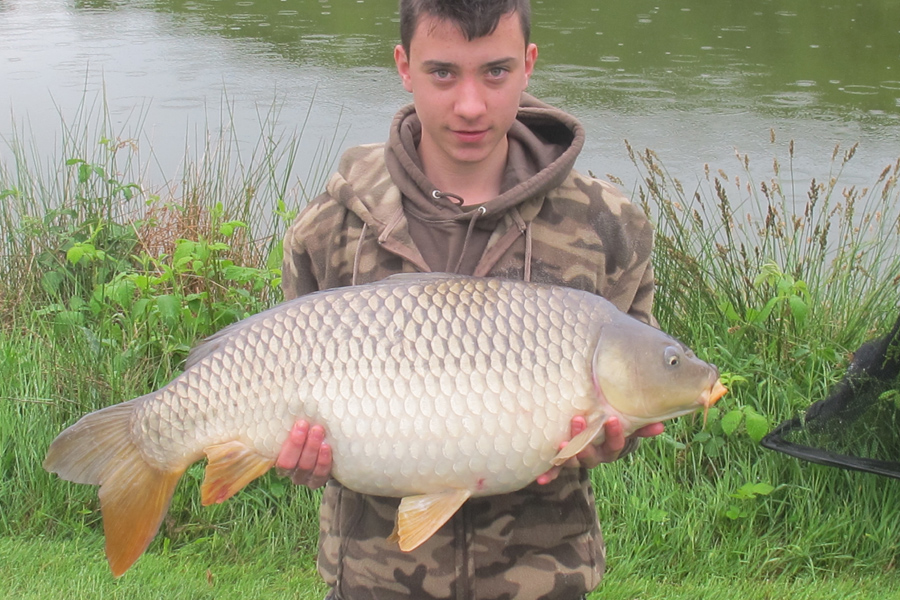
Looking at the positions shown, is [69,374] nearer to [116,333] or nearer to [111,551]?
[116,333]

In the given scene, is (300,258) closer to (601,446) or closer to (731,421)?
(601,446)

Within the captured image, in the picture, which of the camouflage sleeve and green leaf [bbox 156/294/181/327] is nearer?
the camouflage sleeve

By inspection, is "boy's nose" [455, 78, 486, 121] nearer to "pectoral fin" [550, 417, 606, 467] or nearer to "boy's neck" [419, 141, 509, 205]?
"boy's neck" [419, 141, 509, 205]

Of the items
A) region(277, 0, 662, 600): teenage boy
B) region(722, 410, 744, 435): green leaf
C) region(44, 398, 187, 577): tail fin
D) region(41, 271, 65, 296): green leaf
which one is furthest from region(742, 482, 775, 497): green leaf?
region(41, 271, 65, 296): green leaf

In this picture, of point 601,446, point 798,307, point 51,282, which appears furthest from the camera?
point 51,282

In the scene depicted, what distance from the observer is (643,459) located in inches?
87.0

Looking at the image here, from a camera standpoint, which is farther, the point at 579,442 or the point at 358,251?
the point at 358,251

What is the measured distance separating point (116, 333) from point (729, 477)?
1495 millimetres

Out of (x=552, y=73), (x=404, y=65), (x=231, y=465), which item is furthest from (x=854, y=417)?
(x=552, y=73)

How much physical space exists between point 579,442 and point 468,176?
44 cm

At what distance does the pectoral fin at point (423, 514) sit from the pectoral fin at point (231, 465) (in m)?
0.17

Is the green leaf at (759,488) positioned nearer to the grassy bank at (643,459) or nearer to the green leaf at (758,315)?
the grassy bank at (643,459)

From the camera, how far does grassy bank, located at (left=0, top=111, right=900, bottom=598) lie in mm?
1983

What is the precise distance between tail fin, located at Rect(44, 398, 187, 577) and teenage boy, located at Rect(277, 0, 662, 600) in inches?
8.6
